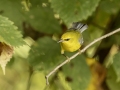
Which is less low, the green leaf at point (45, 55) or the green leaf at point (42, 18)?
the green leaf at point (42, 18)

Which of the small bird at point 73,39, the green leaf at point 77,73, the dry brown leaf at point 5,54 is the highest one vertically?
the small bird at point 73,39

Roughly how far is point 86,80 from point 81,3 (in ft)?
1.13

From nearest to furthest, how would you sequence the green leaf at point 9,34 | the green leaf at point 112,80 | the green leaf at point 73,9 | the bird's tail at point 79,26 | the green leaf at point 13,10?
the green leaf at point 9,34 → the green leaf at point 73,9 → the green leaf at point 13,10 → the bird's tail at point 79,26 → the green leaf at point 112,80

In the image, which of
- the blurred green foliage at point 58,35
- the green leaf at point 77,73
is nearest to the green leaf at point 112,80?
the blurred green foliage at point 58,35

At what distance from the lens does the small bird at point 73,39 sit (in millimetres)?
984

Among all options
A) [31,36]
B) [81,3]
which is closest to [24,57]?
[31,36]

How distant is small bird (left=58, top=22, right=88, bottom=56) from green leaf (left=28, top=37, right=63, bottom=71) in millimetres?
36

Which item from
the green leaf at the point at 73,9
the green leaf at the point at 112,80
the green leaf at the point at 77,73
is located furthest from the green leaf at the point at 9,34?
the green leaf at the point at 112,80

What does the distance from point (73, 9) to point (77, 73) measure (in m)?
0.30

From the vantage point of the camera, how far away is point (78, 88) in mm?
1041

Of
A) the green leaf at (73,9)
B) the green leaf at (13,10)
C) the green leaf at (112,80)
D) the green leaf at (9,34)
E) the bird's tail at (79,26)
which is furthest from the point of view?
the green leaf at (112,80)

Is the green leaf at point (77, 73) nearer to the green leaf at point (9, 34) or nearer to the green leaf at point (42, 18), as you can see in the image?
the green leaf at point (42, 18)

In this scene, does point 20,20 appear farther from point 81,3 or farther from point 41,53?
point 81,3

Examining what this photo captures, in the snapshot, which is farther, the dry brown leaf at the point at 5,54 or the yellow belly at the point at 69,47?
the yellow belly at the point at 69,47
